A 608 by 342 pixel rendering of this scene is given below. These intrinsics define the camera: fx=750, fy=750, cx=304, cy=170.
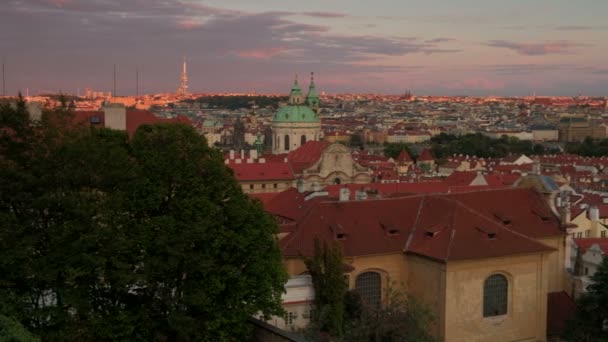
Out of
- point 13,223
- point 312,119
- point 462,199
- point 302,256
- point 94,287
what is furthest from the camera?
point 312,119

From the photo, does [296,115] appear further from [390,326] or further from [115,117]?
[390,326]

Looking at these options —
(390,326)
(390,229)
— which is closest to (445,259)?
(390,229)

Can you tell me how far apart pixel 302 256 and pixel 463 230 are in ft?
22.9

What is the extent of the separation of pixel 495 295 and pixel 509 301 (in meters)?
0.84

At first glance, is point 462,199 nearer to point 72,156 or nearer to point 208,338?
point 208,338

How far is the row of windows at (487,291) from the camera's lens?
32.0 meters

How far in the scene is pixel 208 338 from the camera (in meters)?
22.2

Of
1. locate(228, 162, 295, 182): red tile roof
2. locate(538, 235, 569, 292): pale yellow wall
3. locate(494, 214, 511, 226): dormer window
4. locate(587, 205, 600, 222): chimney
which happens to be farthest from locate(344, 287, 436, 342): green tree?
locate(228, 162, 295, 182): red tile roof

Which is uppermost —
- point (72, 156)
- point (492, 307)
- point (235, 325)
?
point (72, 156)

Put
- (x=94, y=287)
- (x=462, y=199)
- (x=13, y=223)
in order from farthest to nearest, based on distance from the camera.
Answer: (x=462, y=199) < (x=94, y=287) < (x=13, y=223)

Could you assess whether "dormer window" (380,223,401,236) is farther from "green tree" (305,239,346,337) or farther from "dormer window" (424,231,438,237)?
"green tree" (305,239,346,337)

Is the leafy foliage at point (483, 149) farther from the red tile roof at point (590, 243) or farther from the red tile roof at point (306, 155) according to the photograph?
the red tile roof at point (590, 243)

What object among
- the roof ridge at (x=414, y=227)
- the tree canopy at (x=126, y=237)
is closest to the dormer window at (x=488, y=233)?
the roof ridge at (x=414, y=227)

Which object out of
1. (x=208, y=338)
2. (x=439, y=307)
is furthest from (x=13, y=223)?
(x=439, y=307)
